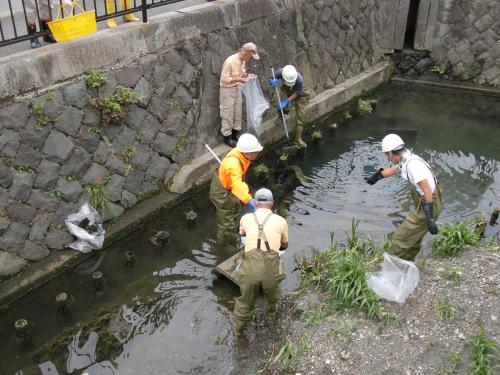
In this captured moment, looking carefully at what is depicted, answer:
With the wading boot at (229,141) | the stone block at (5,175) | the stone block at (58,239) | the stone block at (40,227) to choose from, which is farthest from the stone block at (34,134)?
the wading boot at (229,141)

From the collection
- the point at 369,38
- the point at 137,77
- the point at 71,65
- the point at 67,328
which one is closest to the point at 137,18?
the point at 137,77

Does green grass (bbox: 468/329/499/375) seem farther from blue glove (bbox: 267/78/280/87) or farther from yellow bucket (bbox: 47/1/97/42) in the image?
yellow bucket (bbox: 47/1/97/42)

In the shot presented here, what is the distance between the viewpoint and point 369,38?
14.1 metres

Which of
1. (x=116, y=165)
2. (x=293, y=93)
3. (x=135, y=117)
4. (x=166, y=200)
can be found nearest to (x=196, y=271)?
(x=166, y=200)

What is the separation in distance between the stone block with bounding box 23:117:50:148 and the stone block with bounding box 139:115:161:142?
5.50ft

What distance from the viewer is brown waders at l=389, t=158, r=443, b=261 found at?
6.40 meters

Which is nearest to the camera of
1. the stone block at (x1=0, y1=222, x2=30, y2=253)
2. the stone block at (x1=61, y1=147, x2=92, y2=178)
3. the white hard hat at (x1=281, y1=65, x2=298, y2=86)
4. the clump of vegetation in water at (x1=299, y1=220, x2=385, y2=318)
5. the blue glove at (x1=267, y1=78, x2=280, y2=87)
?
the clump of vegetation in water at (x1=299, y1=220, x2=385, y2=318)

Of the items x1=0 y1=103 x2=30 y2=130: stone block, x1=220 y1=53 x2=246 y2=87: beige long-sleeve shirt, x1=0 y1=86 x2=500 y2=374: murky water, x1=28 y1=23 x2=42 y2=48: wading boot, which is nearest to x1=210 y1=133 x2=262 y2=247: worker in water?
x1=0 y1=86 x2=500 y2=374: murky water

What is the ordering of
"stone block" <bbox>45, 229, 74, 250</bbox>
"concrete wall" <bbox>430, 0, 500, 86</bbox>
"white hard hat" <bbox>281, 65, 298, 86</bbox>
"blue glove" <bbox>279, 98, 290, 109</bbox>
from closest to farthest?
"stone block" <bbox>45, 229, 74, 250</bbox>, "white hard hat" <bbox>281, 65, 298, 86</bbox>, "blue glove" <bbox>279, 98, 290, 109</bbox>, "concrete wall" <bbox>430, 0, 500, 86</bbox>

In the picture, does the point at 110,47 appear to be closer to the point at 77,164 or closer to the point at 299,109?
the point at 77,164

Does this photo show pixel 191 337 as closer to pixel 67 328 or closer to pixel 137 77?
pixel 67 328

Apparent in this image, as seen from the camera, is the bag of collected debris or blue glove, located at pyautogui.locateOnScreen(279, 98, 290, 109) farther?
blue glove, located at pyautogui.locateOnScreen(279, 98, 290, 109)

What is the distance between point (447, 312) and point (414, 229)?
1271mm

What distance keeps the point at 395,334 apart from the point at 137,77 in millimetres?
5380
